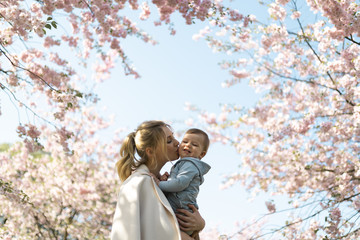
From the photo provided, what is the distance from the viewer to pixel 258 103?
28.3 feet

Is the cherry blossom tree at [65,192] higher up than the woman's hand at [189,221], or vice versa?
the cherry blossom tree at [65,192]

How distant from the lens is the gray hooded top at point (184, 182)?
8.93ft

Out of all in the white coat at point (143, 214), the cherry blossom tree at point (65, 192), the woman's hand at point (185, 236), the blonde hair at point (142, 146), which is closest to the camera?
the white coat at point (143, 214)

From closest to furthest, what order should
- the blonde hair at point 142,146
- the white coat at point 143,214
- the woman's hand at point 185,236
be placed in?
the white coat at point 143,214 < the woman's hand at point 185,236 < the blonde hair at point 142,146

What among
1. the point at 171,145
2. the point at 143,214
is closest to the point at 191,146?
the point at 171,145

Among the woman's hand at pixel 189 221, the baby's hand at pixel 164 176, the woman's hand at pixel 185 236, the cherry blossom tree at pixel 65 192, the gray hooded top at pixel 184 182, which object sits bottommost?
the woman's hand at pixel 185 236

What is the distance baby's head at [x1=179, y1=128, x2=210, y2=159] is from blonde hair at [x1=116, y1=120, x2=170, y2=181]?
0.18 metres

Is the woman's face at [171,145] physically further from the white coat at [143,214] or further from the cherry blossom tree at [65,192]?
the cherry blossom tree at [65,192]

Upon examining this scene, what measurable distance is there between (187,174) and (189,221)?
310mm

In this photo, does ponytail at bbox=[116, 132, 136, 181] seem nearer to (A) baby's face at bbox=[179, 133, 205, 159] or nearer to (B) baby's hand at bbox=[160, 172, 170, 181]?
(B) baby's hand at bbox=[160, 172, 170, 181]

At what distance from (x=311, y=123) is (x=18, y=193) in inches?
173

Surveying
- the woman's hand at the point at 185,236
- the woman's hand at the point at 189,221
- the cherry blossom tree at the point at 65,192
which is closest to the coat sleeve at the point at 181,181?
the woman's hand at the point at 189,221

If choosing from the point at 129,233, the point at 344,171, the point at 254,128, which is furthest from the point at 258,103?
the point at 129,233

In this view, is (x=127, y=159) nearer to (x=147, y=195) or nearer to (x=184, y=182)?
(x=147, y=195)
